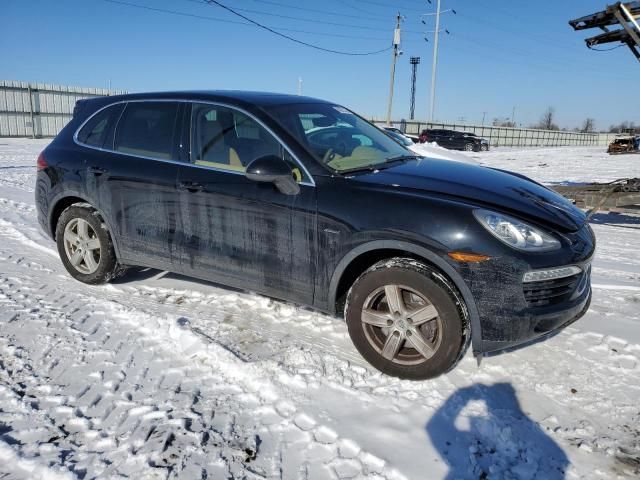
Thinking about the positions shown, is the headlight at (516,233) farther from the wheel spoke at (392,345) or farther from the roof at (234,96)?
the roof at (234,96)

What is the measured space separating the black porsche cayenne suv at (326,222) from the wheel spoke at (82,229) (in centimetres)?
1

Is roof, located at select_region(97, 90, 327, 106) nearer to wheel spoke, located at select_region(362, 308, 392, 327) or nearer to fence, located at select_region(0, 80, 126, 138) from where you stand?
wheel spoke, located at select_region(362, 308, 392, 327)

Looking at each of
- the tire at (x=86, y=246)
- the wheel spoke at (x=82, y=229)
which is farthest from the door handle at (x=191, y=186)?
the wheel spoke at (x=82, y=229)

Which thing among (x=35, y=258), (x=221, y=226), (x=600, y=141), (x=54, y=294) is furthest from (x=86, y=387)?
(x=600, y=141)

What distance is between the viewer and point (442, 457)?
7.72 feet

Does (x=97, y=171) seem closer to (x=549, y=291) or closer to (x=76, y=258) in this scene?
(x=76, y=258)

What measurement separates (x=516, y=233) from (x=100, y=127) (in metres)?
3.68

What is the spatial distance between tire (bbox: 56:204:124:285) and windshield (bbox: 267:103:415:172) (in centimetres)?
199

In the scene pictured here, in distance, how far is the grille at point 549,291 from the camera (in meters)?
2.73

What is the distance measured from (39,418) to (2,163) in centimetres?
1322

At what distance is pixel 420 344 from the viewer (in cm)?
296

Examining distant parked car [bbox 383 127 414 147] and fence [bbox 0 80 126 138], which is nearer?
distant parked car [bbox 383 127 414 147]

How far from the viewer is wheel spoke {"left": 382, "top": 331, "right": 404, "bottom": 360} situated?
9.88ft

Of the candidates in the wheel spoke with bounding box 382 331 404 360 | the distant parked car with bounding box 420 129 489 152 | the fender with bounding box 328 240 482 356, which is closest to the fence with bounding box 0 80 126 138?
the distant parked car with bounding box 420 129 489 152
